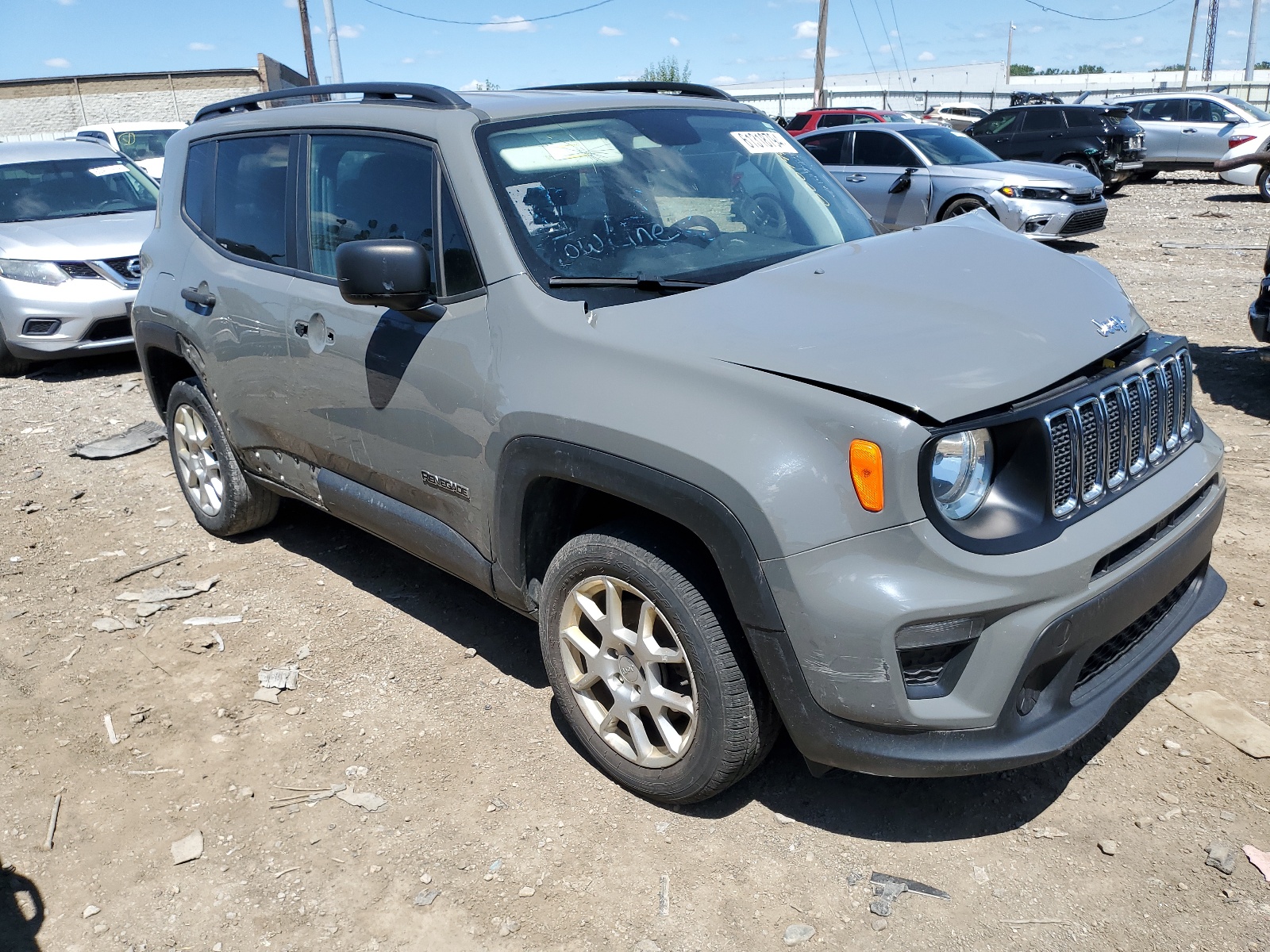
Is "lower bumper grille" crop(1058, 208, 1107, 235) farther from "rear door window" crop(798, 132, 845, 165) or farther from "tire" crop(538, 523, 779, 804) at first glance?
"tire" crop(538, 523, 779, 804)

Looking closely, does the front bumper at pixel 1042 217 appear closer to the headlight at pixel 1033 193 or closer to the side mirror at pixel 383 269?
the headlight at pixel 1033 193

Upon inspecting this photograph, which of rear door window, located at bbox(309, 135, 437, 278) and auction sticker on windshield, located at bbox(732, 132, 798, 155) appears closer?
rear door window, located at bbox(309, 135, 437, 278)

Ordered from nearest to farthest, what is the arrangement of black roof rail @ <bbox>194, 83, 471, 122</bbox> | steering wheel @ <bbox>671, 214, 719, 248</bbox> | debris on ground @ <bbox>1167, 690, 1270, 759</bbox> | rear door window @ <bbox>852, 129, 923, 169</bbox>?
debris on ground @ <bbox>1167, 690, 1270, 759</bbox> < steering wheel @ <bbox>671, 214, 719, 248</bbox> < black roof rail @ <bbox>194, 83, 471, 122</bbox> < rear door window @ <bbox>852, 129, 923, 169</bbox>

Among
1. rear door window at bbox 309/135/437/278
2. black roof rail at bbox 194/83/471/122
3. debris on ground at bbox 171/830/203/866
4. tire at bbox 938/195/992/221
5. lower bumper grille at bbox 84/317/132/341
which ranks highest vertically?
black roof rail at bbox 194/83/471/122

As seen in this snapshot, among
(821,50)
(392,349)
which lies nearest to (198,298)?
(392,349)

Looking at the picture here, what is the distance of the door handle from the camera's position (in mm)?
4262

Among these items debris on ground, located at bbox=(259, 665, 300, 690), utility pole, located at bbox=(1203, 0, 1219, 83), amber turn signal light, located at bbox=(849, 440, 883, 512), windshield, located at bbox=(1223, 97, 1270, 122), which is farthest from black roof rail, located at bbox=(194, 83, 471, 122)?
utility pole, located at bbox=(1203, 0, 1219, 83)

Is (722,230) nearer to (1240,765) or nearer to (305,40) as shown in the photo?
(1240,765)

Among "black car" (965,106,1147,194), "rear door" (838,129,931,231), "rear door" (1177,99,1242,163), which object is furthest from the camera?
"rear door" (1177,99,1242,163)

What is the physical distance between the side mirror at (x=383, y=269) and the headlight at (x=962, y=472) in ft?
5.15

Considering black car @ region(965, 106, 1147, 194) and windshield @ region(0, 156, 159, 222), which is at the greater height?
windshield @ region(0, 156, 159, 222)

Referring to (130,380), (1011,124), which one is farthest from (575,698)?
(1011,124)

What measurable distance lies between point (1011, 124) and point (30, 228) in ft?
51.4

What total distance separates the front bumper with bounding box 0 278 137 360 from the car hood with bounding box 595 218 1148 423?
6.87 metres
